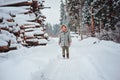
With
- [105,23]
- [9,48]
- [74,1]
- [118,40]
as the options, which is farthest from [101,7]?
[9,48]

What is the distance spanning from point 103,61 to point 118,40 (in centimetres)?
A: 1477

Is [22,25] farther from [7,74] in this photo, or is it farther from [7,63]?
[7,74]

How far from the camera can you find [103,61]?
984 cm

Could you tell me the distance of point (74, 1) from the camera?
132 ft

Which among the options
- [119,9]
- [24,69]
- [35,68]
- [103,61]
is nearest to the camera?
[24,69]

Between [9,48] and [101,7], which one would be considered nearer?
[9,48]

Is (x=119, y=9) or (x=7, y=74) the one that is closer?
(x=7, y=74)

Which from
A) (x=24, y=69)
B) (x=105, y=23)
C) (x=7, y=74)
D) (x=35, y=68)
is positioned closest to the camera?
(x=7, y=74)

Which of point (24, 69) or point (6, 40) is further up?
point (6, 40)

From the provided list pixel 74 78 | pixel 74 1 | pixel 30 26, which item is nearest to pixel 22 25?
pixel 30 26

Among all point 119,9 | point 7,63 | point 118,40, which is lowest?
point 118,40

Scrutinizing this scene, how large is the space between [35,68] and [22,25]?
9.38m

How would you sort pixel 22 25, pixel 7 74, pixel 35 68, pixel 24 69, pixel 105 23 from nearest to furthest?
1. pixel 7 74
2. pixel 24 69
3. pixel 35 68
4. pixel 22 25
5. pixel 105 23

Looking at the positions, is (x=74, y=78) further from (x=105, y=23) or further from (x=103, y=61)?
(x=105, y=23)
